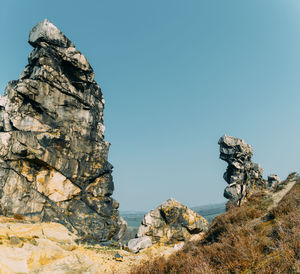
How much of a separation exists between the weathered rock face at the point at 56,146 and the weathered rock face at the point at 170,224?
10.8 m

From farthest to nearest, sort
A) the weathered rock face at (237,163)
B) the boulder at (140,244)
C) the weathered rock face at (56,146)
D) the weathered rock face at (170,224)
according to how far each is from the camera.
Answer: the weathered rock face at (237,163) → the weathered rock face at (56,146) → the weathered rock face at (170,224) → the boulder at (140,244)

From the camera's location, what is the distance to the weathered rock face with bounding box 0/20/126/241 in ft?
91.2

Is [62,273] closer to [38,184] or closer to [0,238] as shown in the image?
[0,238]

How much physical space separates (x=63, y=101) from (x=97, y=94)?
9.46m

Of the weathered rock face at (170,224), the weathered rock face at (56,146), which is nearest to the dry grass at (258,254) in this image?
the weathered rock face at (170,224)

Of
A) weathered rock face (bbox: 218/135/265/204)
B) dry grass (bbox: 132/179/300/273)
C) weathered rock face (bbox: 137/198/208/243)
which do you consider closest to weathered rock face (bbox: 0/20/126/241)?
weathered rock face (bbox: 137/198/208/243)

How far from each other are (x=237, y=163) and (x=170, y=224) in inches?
696

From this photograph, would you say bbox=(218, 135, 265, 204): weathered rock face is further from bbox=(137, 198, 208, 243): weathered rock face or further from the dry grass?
the dry grass

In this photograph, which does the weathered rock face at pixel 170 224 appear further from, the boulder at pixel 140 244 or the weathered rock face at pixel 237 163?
the weathered rock face at pixel 237 163

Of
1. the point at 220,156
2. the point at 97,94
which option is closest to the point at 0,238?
the point at 220,156

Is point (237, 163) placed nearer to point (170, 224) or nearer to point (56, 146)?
point (170, 224)

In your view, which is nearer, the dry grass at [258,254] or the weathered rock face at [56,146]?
the dry grass at [258,254]

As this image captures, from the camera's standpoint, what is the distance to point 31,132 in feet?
99.8

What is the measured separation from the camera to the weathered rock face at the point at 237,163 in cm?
3250
